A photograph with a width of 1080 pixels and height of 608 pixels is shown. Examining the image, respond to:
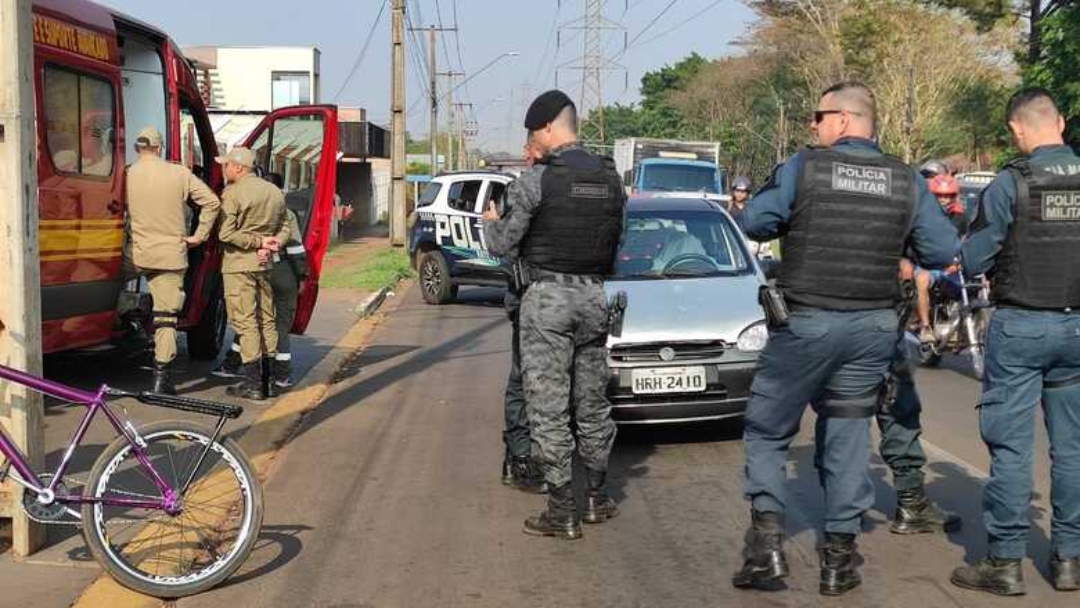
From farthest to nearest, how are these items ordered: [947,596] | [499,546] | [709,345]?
[709,345] < [499,546] < [947,596]

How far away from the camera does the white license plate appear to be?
7.29 meters

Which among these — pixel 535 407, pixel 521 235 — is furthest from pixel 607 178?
pixel 535 407

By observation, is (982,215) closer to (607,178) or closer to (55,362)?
(607,178)

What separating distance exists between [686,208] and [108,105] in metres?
4.31

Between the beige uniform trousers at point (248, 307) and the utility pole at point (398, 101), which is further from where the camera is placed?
the utility pole at point (398, 101)

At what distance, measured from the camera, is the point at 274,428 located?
26.4 ft

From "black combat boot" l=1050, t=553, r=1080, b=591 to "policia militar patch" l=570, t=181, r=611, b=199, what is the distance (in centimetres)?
252

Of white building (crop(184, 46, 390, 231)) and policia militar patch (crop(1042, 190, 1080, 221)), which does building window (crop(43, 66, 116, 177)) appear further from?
white building (crop(184, 46, 390, 231))

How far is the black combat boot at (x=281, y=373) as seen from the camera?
9406mm

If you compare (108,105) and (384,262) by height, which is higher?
(108,105)

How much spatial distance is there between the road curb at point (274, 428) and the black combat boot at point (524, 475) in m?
1.37

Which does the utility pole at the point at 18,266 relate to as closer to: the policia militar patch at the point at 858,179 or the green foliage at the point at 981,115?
the policia militar patch at the point at 858,179

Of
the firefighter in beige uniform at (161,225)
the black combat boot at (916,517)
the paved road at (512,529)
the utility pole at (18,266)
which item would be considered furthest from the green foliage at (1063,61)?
the utility pole at (18,266)

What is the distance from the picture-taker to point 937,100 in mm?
36094
